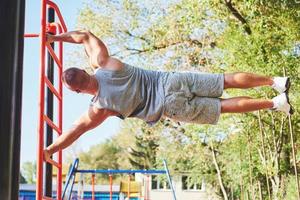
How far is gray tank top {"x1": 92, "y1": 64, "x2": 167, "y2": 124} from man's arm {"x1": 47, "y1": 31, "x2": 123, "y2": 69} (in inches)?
2.1

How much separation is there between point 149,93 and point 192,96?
28cm

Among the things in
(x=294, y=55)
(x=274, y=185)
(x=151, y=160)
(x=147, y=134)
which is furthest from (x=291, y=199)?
(x=151, y=160)

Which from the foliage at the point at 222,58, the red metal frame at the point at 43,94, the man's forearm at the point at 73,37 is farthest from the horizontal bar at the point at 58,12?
the foliage at the point at 222,58

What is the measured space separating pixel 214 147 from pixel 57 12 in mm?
8973

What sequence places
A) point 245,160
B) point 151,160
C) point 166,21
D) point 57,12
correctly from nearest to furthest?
point 57,12 < point 245,160 < point 166,21 < point 151,160

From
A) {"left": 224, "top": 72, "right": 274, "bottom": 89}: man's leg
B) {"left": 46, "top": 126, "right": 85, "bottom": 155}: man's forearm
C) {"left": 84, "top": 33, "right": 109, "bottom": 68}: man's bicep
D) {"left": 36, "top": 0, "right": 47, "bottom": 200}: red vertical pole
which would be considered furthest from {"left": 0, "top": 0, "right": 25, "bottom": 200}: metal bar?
{"left": 224, "top": 72, "right": 274, "bottom": 89}: man's leg

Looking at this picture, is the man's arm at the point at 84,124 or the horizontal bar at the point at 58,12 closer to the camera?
the man's arm at the point at 84,124

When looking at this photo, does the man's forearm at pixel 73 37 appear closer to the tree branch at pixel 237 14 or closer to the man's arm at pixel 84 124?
the man's arm at pixel 84 124

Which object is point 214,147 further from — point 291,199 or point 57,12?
point 57,12

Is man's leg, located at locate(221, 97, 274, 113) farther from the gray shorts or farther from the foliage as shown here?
the foliage

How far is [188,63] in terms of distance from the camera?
10836 millimetres

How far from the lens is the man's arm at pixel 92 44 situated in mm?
3156

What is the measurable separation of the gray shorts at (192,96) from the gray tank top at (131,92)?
64 mm

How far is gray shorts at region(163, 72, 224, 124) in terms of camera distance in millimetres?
3264
